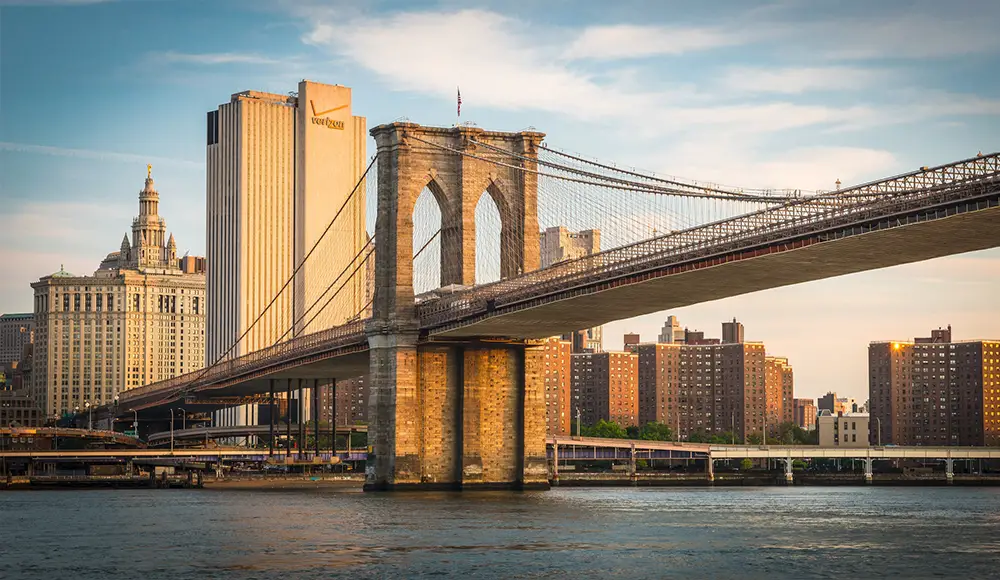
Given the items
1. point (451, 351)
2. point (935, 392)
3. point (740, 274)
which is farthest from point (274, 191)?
point (740, 274)

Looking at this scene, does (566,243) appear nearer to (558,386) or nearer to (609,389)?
(558,386)

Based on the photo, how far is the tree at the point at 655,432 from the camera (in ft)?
553

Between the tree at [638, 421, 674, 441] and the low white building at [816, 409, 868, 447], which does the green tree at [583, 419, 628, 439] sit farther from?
the low white building at [816, 409, 868, 447]

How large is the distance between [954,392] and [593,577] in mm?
145120

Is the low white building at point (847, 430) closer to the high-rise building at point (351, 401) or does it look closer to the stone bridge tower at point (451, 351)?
the high-rise building at point (351, 401)

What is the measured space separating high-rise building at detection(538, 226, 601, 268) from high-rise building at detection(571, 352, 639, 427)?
91871 millimetres

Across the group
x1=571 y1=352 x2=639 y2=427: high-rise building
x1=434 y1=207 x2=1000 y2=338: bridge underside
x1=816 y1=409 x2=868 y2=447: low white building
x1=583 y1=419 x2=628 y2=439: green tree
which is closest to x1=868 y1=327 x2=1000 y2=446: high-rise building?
x1=816 y1=409 x2=868 y2=447: low white building

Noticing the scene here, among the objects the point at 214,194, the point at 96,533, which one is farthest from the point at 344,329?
the point at 214,194

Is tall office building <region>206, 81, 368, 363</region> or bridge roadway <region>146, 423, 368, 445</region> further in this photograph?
tall office building <region>206, 81, 368, 363</region>

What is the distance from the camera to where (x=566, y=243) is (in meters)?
91.7

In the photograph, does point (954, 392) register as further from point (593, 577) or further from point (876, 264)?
point (593, 577)

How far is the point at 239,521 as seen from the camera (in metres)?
61.3

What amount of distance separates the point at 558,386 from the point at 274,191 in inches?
1542

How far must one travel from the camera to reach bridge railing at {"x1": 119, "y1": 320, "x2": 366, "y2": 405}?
89.4 metres
